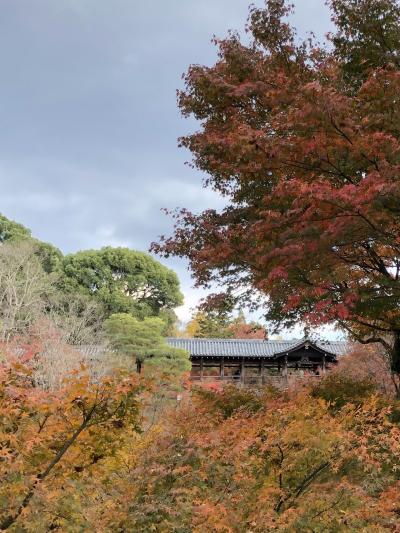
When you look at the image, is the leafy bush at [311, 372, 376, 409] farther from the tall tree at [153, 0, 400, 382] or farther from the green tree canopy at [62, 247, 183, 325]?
the green tree canopy at [62, 247, 183, 325]

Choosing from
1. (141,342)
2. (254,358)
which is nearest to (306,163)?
(141,342)

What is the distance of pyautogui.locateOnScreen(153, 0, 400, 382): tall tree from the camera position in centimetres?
468

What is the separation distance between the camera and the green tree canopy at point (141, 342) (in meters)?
19.2

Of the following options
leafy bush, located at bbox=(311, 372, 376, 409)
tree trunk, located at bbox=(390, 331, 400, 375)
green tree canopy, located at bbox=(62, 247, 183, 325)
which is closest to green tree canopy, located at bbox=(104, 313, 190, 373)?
green tree canopy, located at bbox=(62, 247, 183, 325)

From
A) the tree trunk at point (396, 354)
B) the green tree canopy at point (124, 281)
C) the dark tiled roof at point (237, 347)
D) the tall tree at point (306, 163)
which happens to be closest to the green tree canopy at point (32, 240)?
the green tree canopy at point (124, 281)

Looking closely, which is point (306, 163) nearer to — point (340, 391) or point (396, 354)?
point (340, 391)

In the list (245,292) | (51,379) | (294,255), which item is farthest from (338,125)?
(51,379)

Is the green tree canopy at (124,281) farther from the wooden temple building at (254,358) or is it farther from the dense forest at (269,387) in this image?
the dense forest at (269,387)

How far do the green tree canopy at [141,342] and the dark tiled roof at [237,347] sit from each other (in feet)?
28.0

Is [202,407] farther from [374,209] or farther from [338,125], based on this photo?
[338,125]

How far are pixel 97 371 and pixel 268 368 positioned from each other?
625 inches

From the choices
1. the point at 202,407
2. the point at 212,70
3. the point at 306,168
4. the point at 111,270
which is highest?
the point at 111,270

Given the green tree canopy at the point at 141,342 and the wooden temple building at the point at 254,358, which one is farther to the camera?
the wooden temple building at the point at 254,358

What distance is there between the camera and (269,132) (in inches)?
241
